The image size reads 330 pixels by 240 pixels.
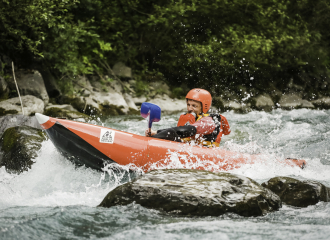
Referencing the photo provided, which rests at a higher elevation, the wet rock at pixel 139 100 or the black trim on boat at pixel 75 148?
the wet rock at pixel 139 100

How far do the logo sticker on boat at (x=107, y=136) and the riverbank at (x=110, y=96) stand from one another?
3.29m

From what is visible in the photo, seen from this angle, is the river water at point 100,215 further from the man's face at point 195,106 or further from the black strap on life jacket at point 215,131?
the man's face at point 195,106

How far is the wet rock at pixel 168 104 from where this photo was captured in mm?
9711

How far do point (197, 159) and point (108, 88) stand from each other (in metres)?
6.44

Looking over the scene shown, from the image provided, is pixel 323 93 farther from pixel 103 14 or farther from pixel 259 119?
pixel 103 14

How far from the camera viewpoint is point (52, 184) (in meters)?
3.70

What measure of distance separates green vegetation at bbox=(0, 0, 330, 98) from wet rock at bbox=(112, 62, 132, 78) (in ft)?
0.72

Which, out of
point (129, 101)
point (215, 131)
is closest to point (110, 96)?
point (129, 101)

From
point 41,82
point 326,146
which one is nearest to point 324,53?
point 326,146

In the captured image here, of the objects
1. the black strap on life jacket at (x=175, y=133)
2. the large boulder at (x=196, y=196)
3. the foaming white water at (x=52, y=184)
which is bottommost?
the foaming white water at (x=52, y=184)

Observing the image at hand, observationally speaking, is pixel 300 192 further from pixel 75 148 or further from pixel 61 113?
pixel 61 113

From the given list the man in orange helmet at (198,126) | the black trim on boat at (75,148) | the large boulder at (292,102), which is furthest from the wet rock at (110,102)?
the large boulder at (292,102)

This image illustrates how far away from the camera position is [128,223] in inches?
101

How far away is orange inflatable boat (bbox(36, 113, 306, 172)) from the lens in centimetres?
365
